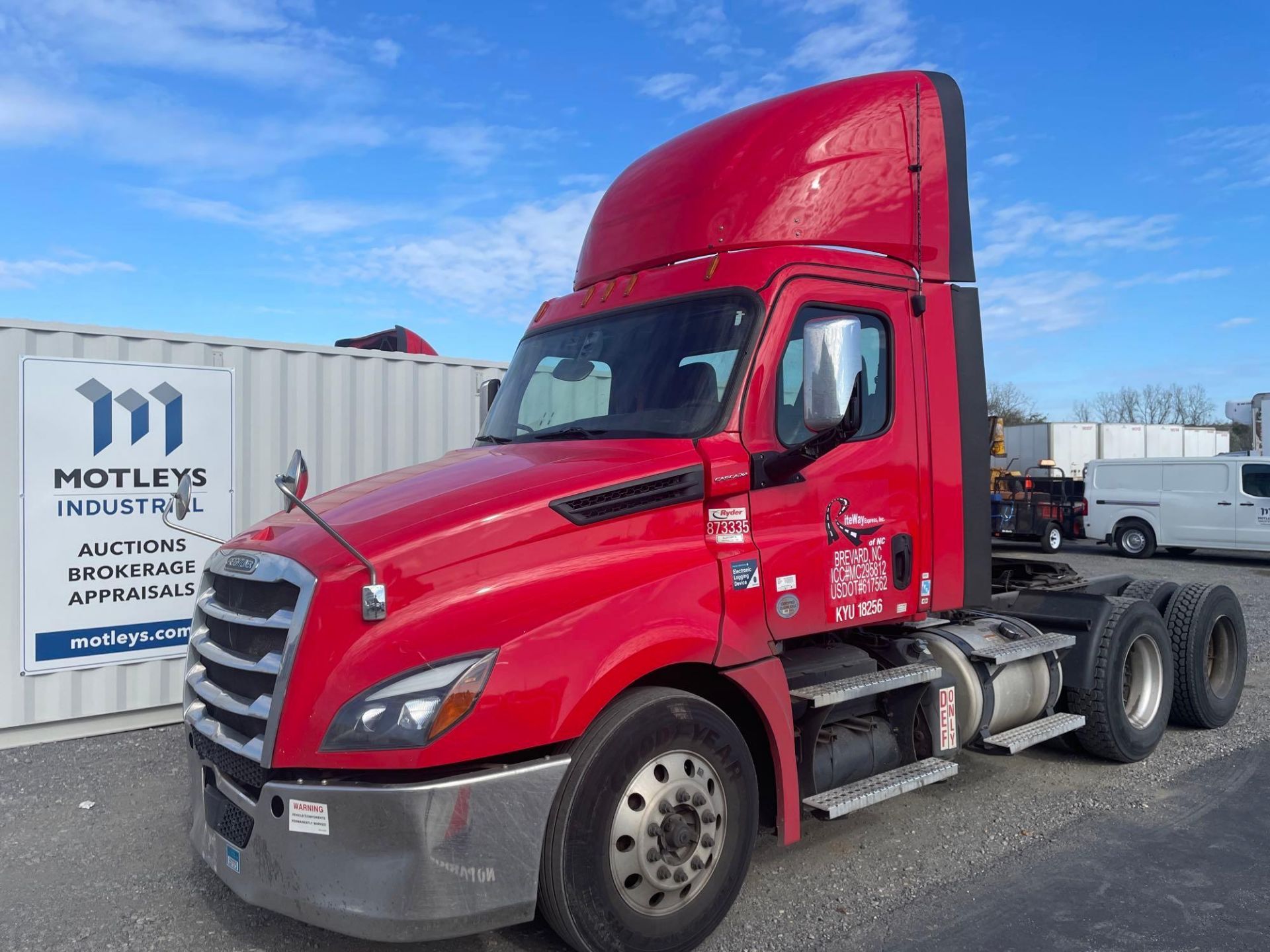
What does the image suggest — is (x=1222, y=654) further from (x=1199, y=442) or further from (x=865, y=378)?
(x=1199, y=442)

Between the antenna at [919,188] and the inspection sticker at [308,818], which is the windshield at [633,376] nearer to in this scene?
the antenna at [919,188]

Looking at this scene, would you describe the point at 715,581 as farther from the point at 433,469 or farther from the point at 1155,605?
the point at 1155,605

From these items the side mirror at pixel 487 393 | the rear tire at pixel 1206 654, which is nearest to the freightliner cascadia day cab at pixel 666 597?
the side mirror at pixel 487 393

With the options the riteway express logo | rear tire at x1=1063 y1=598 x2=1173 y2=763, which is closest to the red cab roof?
rear tire at x1=1063 y1=598 x2=1173 y2=763

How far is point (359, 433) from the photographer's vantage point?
8.28m

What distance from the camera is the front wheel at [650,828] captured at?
10.8 feet

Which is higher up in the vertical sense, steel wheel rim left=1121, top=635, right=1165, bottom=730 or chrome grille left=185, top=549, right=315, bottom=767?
chrome grille left=185, top=549, right=315, bottom=767

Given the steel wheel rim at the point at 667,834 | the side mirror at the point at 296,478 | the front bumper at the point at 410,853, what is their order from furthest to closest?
the steel wheel rim at the point at 667,834 < the side mirror at the point at 296,478 < the front bumper at the point at 410,853

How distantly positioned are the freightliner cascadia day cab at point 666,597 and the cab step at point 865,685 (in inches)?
0.8

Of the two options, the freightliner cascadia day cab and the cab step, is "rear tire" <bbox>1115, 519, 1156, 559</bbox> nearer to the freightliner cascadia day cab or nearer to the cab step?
the freightliner cascadia day cab

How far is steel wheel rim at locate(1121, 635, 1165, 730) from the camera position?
6391mm

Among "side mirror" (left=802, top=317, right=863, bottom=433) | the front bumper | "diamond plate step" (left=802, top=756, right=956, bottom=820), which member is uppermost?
"side mirror" (left=802, top=317, right=863, bottom=433)

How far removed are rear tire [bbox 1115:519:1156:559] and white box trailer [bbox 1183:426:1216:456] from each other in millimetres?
14246

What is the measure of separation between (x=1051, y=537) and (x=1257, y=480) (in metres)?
4.67
